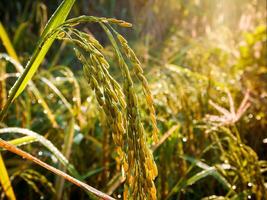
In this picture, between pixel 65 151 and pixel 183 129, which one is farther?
pixel 183 129

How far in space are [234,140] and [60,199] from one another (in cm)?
51

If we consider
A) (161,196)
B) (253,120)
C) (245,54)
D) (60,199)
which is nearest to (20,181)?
(60,199)

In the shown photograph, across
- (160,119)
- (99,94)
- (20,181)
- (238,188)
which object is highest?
(99,94)

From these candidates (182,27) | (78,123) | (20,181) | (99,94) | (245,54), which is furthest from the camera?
(182,27)

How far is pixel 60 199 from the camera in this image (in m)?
1.37

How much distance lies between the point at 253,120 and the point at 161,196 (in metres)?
0.69

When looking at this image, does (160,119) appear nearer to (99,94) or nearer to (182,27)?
(99,94)

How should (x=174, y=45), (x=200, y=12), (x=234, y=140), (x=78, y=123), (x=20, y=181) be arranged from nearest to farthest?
1. (x=234, y=140)
2. (x=20, y=181)
3. (x=78, y=123)
4. (x=174, y=45)
5. (x=200, y=12)

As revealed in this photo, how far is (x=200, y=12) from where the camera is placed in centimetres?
457

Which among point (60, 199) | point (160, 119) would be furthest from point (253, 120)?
point (60, 199)

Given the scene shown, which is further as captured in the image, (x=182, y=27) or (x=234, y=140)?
(x=182, y=27)

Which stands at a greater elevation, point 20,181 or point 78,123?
point 78,123

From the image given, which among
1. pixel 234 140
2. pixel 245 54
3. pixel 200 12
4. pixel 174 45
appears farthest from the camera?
pixel 200 12

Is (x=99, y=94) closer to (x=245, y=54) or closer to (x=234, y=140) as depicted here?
(x=234, y=140)
